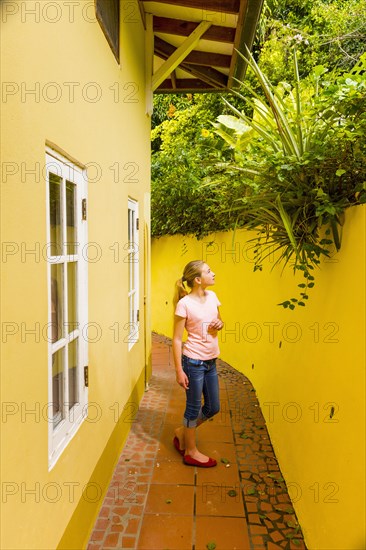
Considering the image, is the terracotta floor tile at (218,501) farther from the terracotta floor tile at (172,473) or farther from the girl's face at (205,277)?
the girl's face at (205,277)

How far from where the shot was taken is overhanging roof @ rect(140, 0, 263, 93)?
15.6 ft

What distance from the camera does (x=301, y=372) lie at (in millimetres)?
3162

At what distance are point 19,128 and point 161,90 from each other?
19.6 feet

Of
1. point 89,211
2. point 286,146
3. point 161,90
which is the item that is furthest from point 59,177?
point 161,90

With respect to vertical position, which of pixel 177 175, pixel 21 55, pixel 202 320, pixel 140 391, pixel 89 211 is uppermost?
pixel 177 175

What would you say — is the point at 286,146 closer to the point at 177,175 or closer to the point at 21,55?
the point at 21,55

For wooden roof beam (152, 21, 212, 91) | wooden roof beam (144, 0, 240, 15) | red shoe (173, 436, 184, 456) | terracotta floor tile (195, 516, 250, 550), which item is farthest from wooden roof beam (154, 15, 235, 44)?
terracotta floor tile (195, 516, 250, 550)

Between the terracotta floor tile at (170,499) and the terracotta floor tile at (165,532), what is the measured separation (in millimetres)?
72

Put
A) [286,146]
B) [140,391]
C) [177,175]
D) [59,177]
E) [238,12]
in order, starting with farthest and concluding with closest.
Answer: [177,175], [140,391], [238,12], [286,146], [59,177]

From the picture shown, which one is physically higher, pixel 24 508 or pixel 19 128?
pixel 19 128

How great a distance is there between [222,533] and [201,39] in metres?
5.42

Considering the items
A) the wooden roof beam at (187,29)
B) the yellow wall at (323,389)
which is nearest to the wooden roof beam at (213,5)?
the wooden roof beam at (187,29)

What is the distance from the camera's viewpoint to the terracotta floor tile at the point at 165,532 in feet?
9.34

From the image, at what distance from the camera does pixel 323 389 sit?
259cm
